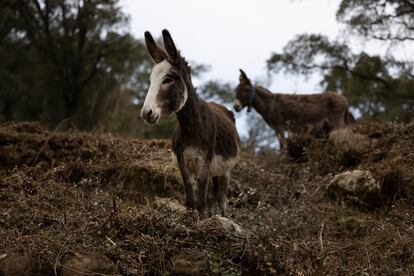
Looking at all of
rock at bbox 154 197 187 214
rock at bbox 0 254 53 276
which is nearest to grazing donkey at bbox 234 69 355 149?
rock at bbox 154 197 187 214

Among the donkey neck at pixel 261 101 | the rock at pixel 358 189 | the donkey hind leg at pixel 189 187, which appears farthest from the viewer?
the donkey neck at pixel 261 101

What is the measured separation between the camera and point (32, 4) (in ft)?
84.2

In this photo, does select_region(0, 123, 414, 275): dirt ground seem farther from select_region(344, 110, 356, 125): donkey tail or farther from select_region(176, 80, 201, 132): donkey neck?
select_region(344, 110, 356, 125): donkey tail

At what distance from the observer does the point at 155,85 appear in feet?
22.6

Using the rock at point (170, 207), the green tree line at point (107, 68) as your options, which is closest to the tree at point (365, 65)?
the green tree line at point (107, 68)

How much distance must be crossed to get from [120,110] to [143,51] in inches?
111

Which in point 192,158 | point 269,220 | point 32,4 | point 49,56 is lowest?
point 269,220

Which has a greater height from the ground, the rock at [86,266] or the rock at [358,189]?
the rock at [358,189]

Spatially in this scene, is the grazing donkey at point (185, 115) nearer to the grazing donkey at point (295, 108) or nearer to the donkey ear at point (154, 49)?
the donkey ear at point (154, 49)

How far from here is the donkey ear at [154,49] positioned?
23.6ft

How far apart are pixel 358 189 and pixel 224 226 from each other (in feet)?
13.2

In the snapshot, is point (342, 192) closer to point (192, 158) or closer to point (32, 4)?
point (192, 158)

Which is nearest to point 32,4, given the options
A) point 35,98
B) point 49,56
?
point 49,56

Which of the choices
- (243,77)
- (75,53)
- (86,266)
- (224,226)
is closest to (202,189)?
(224,226)
